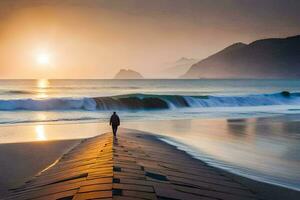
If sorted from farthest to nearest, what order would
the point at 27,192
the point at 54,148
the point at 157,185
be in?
the point at 54,148 → the point at 27,192 → the point at 157,185

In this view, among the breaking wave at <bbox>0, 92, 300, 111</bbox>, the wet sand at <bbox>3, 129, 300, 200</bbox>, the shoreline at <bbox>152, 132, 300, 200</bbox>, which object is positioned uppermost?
the breaking wave at <bbox>0, 92, 300, 111</bbox>

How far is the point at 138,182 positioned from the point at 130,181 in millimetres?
210

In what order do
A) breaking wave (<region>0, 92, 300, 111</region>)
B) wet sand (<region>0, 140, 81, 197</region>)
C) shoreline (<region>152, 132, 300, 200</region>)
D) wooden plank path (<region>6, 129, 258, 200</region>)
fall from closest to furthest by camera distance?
1. wooden plank path (<region>6, 129, 258, 200</region>)
2. shoreline (<region>152, 132, 300, 200</region>)
3. wet sand (<region>0, 140, 81, 197</region>)
4. breaking wave (<region>0, 92, 300, 111</region>)

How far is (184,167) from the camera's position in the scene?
1174cm

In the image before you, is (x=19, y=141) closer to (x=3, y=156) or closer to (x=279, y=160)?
(x=3, y=156)

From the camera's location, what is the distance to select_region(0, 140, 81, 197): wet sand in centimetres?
1183

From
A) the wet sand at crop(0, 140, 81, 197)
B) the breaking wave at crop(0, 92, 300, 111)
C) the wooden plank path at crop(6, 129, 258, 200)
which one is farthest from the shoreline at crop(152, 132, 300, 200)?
the breaking wave at crop(0, 92, 300, 111)

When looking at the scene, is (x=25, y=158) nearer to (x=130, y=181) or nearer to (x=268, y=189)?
(x=130, y=181)

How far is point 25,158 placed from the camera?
15008 mm

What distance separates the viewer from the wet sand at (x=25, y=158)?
11.8 metres

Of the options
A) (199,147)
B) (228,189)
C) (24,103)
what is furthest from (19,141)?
(24,103)

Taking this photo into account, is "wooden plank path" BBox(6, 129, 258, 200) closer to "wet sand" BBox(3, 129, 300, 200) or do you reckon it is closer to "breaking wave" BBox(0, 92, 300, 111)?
"wet sand" BBox(3, 129, 300, 200)

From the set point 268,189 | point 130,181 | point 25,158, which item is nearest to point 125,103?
point 25,158

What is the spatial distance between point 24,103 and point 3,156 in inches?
1328
